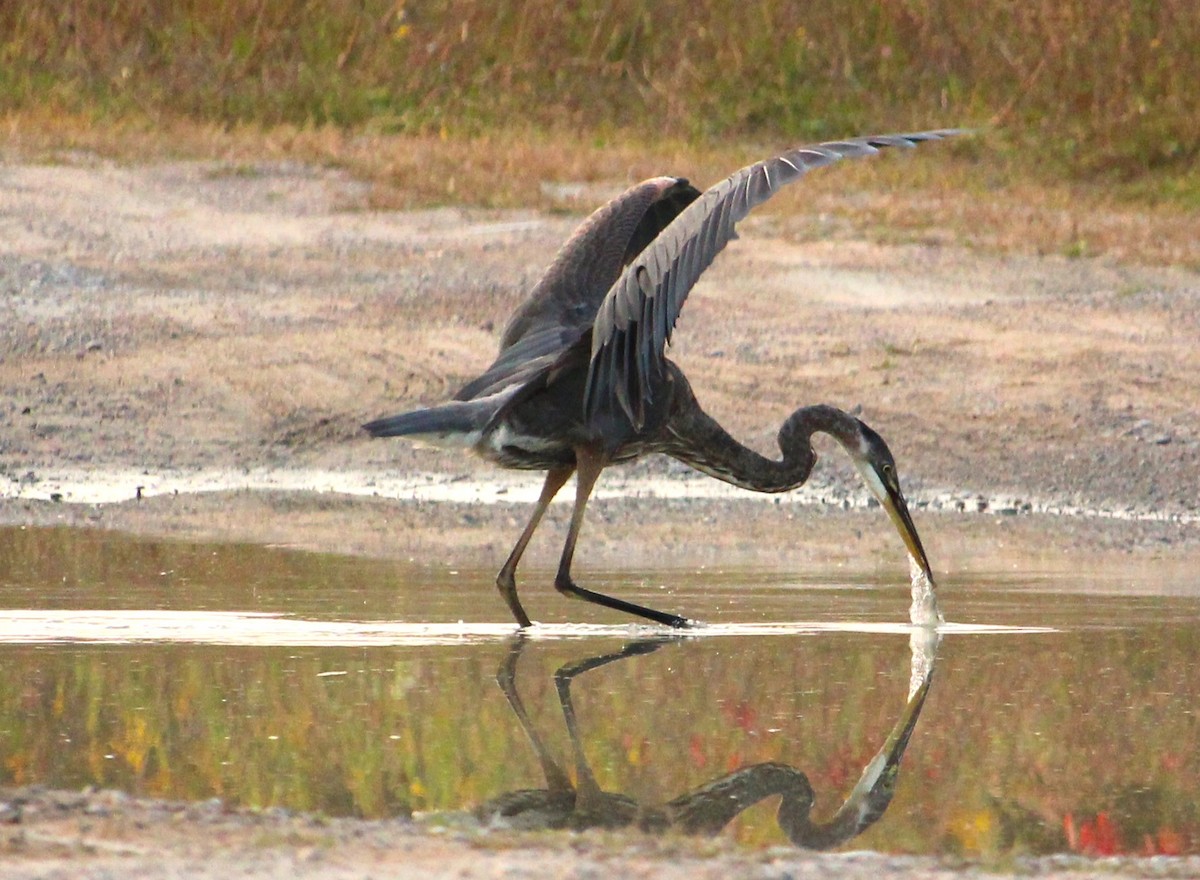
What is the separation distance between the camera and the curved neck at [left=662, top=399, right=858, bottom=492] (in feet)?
22.7

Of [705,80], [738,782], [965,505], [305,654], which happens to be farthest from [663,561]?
[705,80]

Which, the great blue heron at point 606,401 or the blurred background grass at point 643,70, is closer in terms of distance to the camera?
the great blue heron at point 606,401

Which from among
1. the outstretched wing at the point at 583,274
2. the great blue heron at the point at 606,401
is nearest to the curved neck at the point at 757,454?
the great blue heron at the point at 606,401

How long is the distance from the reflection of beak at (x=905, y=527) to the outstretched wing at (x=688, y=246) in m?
1.10

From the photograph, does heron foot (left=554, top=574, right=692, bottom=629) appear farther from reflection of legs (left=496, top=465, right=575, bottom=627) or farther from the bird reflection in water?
the bird reflection in water

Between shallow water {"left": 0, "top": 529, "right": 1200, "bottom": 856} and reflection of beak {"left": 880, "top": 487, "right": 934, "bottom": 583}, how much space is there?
0.13m

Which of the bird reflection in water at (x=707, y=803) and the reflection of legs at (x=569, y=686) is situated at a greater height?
the bird reflection in water at (x=707, y=803)

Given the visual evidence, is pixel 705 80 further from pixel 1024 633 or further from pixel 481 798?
pixel 481 798

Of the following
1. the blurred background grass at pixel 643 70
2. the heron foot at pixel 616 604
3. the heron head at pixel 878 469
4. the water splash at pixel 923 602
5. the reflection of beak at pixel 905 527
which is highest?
the blurred background grass at pixel 643 70

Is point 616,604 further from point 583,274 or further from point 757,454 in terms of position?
point 583,274

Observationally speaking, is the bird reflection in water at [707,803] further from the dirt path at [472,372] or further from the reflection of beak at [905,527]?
the dirt path at [472,372]

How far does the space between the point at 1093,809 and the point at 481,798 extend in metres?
1.11

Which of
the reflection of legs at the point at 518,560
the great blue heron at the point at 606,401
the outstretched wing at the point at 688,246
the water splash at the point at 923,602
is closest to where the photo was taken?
the outstretched wing at the point at 688,246

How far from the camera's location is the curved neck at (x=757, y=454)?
691 cm
